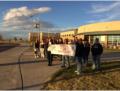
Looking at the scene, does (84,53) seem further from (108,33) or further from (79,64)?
(108,33)

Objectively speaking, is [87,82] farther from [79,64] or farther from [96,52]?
[96,52]

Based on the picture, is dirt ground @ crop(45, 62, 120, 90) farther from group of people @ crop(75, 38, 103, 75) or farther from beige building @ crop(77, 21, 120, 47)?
beige building @ crop(77, 21, 120, 47)

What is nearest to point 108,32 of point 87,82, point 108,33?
point 108,33

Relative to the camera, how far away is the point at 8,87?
37.9 feet

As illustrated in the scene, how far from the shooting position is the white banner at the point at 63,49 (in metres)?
16.6

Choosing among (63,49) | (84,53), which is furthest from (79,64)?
(63,49)

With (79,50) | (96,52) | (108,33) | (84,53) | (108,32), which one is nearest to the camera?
(79,50)

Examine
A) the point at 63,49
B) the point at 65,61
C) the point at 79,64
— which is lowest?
the point at 65,61

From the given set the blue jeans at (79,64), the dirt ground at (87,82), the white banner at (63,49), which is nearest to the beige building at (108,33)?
the white banner at (63,49)

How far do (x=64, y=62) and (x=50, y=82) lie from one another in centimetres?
598

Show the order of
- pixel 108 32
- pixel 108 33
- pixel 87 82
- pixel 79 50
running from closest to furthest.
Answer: pixel 87 82 → pixel 79 50 → pixel 108 33 → pixel 108 32

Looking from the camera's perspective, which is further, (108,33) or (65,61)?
(108,33)

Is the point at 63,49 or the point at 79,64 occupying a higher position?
the point at 63,49

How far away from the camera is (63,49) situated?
60.5ft
